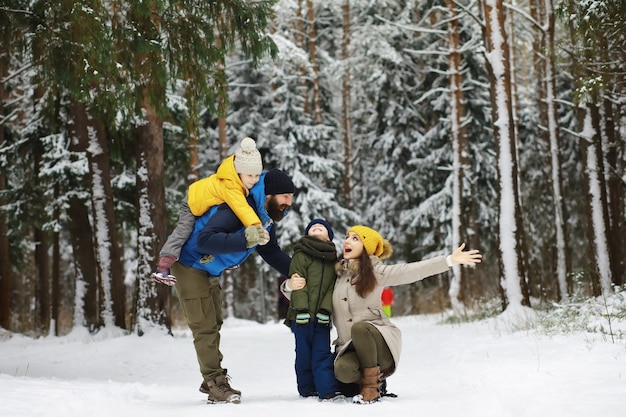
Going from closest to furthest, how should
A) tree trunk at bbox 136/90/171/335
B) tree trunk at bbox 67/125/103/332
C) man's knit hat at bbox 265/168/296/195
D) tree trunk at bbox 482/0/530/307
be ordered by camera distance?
1. man's knit hat at bbox 265/168/296/195
2. tree trunk at bbox 136/90/171/335
3. tree trunk at bbox 482/0/530/307
4. tree trunk at bbox 67/125/103/332

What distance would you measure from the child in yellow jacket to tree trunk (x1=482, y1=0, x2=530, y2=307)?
8.21 meters

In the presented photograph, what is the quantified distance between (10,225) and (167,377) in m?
11.7

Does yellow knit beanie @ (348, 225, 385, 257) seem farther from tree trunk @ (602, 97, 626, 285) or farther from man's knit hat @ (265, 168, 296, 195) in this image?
tree trunk @ (602, 97, 626, 285)

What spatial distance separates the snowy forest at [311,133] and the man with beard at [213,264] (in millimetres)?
3160

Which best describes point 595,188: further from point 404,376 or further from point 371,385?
Answer: point 371,385

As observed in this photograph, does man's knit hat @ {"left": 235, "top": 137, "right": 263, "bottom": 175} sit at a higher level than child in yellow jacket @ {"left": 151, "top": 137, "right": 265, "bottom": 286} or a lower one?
higher

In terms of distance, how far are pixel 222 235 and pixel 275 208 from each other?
0.76 metres

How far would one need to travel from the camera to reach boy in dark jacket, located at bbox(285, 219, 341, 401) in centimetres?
538

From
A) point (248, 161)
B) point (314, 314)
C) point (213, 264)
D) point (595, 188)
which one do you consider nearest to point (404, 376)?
point (314, 314)

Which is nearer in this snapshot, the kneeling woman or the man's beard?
the kneeling woman

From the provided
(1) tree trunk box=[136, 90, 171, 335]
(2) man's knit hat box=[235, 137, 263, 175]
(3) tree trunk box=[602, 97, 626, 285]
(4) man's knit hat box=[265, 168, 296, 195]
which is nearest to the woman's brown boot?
(4) man's knit hat box=[265, 168, 296, 195]

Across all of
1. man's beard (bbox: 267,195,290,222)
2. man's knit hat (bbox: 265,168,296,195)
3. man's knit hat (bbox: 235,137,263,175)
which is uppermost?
man's knit hat (bbox: 235,137,263,175)

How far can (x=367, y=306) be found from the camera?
545 centimetres

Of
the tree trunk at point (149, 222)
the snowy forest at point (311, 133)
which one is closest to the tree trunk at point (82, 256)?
the snowy forest at point (311, 133)
